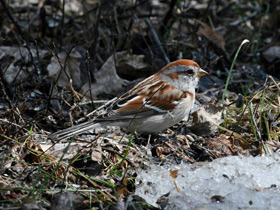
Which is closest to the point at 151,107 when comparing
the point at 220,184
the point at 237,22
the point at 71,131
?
the point at 71,131

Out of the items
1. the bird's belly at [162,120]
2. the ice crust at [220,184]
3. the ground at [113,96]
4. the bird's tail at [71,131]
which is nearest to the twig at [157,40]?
the ground at [113,96]

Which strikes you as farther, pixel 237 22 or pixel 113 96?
pixel 237 22

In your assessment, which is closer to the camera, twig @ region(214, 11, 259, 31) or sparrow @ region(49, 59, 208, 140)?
sparrow @ region(49, 59, 208, 140)

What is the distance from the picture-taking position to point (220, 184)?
2896 mm

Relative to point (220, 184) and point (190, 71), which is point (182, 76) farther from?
point (220, 184)

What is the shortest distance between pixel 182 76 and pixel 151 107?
0.47 metres

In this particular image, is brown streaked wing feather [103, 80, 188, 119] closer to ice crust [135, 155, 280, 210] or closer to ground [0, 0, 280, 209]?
ground [0, 0, 280, 209]

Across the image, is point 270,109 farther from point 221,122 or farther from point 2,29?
point 2,29

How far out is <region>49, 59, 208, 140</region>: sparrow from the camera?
12.2ft

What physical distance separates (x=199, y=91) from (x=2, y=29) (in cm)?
255

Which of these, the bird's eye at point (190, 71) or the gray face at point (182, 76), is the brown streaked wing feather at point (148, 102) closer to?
the gray face at point (182, 76)

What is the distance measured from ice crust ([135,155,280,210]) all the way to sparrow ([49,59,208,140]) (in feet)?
2.25

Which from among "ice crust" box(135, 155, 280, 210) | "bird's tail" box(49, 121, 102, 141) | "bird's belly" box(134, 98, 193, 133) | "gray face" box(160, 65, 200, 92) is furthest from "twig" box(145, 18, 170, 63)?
"ice crust" box(135, 155, 280, 210)

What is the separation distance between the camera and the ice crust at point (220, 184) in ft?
8.94
